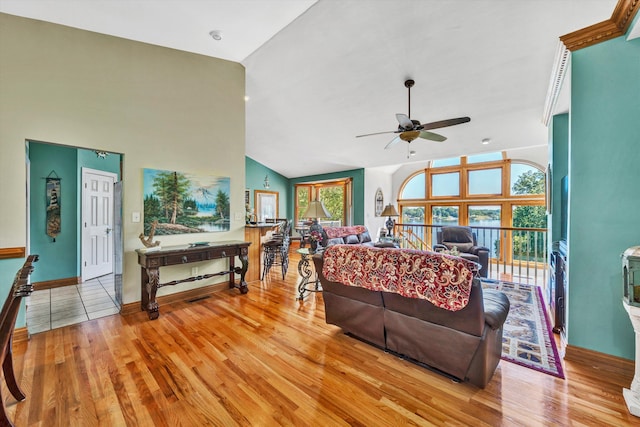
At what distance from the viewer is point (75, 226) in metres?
4.40

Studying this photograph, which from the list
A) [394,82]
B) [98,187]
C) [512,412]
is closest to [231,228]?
[98,187]

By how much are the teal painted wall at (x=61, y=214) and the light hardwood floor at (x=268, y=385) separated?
84.7 inches

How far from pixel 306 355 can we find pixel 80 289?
4.07 meters

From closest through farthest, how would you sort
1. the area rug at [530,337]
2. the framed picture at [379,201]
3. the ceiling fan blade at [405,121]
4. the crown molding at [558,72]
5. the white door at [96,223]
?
the area rug at [530,337], the crown molding at [558,72], the ceiling fan blade at [405,121], the white door at [96,223], the framed picture at [379,201]

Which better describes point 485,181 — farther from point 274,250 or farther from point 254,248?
point 254,248

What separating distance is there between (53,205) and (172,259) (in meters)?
2.67

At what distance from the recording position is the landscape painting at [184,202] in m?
3.42

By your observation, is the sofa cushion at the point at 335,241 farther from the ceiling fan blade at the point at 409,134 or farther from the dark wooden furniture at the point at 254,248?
the ceiling fan blade at the point at 409,134

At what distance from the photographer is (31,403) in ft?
5.61

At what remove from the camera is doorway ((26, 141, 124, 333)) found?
393cm

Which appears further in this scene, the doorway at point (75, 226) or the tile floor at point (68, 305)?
the doorway at point (75, 226)

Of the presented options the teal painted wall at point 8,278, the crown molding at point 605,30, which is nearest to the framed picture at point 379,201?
the crown molding at point 605,30

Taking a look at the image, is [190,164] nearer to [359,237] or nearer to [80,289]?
[80,289]

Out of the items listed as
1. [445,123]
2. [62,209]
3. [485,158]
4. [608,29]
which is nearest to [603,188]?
[608,29]
